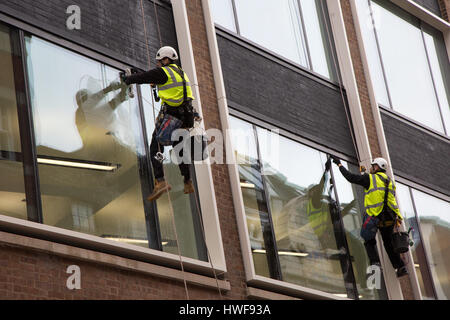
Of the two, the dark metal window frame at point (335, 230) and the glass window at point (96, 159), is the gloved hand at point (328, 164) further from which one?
the glass window at point (96, 159)

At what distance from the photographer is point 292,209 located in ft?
52.1

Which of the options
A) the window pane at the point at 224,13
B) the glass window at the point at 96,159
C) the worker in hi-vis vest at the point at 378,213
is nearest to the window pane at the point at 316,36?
the window pane at the point at 224,13

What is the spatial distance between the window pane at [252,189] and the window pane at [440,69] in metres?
7.00

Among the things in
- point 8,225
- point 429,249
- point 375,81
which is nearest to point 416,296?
point 429,249

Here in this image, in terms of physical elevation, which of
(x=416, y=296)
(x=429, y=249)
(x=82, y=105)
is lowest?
(x=416, y=296)

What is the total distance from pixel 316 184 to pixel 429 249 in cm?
332

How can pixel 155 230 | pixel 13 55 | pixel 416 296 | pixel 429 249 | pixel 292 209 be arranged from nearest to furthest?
1. pixel 13 55
2. pixel 155 230
3. pixel 292 209
4. pixel 416 296
5. pixel 429 249

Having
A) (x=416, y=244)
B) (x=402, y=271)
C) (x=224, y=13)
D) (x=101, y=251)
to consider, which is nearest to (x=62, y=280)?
(x=101, y=251)

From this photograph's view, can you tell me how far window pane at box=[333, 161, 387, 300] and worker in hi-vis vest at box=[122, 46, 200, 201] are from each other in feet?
14.9

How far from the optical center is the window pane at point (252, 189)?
1484cm

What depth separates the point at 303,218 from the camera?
52.4 ft

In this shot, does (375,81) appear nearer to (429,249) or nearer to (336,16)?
(336,16)

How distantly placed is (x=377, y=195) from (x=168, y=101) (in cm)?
506

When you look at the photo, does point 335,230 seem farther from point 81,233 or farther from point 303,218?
point 81,233
